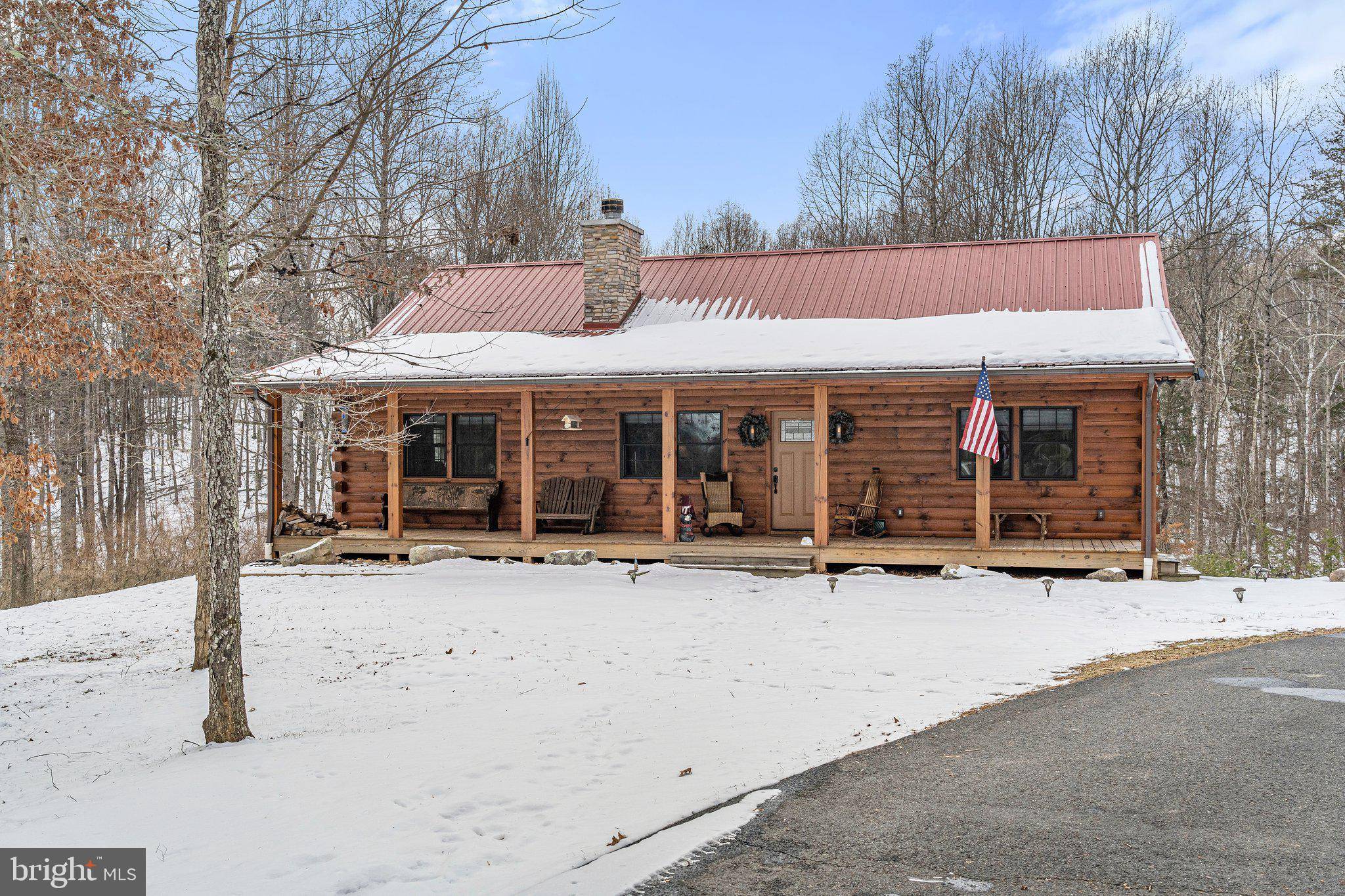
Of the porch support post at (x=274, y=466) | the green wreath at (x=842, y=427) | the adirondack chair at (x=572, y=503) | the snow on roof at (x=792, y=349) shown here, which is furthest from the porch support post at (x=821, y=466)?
the porch support post at (x=274, y=466)

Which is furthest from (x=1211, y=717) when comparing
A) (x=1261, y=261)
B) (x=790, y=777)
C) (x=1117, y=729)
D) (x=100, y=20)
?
(x=1261, y=261)

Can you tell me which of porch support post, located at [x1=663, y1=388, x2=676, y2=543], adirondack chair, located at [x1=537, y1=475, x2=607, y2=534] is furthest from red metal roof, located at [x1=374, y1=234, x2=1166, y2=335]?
adirondack chair, located at [x1=537, y1=475, x2=607, y2=534]

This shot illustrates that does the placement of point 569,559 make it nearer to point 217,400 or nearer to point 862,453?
point 862,453

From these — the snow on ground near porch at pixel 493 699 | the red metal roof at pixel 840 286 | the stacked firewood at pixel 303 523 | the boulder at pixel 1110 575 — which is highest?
the red metal roof at pixel 840 286

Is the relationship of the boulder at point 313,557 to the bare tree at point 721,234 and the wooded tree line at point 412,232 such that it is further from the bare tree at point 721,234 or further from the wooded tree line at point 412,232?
the bare tree at point 721,234

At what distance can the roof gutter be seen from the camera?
11.5 m

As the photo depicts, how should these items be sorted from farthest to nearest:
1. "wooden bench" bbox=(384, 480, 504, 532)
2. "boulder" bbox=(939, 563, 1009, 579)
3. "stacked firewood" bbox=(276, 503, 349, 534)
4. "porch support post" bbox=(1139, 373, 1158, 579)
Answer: "stacked firewood" bbox=(276, 503, 349, 534) → "wooden bench" bbox=(384, 480, 504, 532) → "boulder" bbox=(939, 563, 1009, 579) → "porch support post" bbox=(1139, 373, 1158, 579)

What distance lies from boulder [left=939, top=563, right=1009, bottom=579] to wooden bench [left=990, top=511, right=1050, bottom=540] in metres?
0.91

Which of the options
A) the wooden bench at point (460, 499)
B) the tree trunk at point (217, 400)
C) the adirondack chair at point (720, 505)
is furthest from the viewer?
the wooden bench at point (460, 499)

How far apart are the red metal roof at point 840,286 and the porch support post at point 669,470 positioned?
2369mm

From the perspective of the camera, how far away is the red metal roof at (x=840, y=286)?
48.3 feet

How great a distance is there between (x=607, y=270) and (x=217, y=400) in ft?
32.0

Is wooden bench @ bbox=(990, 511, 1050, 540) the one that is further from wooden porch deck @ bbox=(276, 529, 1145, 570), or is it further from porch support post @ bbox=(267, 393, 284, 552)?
porch support post @ bbox=(267, 393, 284, 552)

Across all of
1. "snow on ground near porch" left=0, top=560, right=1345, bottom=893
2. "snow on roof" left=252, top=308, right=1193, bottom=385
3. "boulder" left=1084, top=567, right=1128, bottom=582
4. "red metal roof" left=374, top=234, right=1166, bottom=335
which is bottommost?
"snow on ground near porch" left=0, top=560, right=1345, bottom=893
